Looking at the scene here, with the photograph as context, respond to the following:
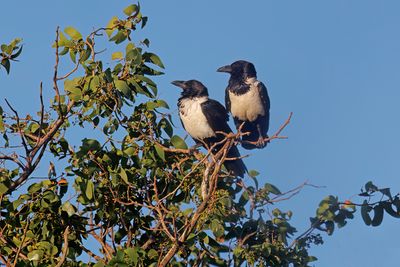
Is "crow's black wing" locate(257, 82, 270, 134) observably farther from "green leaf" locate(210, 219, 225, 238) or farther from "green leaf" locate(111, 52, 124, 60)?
"green leaf" locate(210, 219, 225, 238)

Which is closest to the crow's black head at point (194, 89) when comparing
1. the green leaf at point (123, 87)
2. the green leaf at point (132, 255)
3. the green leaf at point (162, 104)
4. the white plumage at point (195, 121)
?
the white plumage at point (195, 121)

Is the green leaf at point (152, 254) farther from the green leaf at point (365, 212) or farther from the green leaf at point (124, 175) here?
the green leaf at point (365, 212)

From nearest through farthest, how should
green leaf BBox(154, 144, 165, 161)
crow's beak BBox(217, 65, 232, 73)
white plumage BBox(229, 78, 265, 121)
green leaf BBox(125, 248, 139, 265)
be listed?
green leaf BBox(125, 248, 139, 265) → green leaf BBox(154, 144, 165, 161) → white plumage BBox(229, 78, 265, 121) → crow's beak BBox(217, 65, 232, 73)

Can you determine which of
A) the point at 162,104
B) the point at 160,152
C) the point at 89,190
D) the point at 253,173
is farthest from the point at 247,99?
the point at 89,190

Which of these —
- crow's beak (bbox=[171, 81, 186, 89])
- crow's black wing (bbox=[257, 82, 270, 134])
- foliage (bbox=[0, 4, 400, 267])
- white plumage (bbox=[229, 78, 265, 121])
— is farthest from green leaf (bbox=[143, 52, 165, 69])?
crow's black wing (bbox=[257, 82, 270, 134])

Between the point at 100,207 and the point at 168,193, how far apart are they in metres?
0.44

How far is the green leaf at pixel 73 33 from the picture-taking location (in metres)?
5.57

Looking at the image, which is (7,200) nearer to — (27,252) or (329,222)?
(27,252)

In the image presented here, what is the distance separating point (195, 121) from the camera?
837 cm

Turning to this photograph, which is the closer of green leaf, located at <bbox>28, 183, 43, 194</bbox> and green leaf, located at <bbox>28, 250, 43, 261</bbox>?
green leaf, located at <bbox>28, 250, 43, 261</bbox>

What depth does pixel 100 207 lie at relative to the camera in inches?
214

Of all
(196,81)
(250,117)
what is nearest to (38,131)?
(196,81)

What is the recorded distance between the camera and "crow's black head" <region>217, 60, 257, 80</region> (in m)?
9.23

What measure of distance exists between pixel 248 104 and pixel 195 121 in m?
0.84
